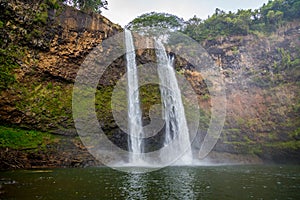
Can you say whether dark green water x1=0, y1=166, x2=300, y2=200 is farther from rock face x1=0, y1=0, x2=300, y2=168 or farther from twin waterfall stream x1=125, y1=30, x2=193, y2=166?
twin waterfall stream x1=125, y1=30, x2=193, y2=166

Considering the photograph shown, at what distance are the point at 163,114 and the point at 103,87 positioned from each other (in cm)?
494

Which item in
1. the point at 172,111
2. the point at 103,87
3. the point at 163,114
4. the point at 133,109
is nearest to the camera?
the point at 133,109

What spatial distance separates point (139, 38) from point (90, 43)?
5340 mm

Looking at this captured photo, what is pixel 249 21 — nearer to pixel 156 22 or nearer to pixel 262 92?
pixel 262 92

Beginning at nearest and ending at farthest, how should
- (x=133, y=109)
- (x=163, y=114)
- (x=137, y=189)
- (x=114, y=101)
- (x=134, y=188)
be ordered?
1. (x=137, y=189)
2. (x=134, y=188)
3. (x=114, y=101)
4. (x=133, y=109)
5. (x=163, y=114)

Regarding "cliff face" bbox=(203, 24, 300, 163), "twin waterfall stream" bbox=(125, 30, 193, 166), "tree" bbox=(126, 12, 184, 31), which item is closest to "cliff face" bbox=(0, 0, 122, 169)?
"twin waterfall stream" bbox=(125, 30, 193, 166)

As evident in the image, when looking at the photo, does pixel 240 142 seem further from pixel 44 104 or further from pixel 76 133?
pixel 44 104

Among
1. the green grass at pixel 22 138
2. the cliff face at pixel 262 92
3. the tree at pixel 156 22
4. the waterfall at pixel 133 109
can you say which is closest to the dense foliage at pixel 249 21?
the cliff face at pixel 262 92

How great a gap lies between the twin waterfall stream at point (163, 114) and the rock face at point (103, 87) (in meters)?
0.74

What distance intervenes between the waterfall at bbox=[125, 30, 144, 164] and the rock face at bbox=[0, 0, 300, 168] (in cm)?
60

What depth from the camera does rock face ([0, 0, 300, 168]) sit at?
15.4 metres

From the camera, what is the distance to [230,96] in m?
26.2

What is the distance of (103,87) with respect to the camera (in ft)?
63.9

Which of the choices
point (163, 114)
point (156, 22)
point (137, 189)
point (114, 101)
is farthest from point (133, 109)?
point (156, 22)
